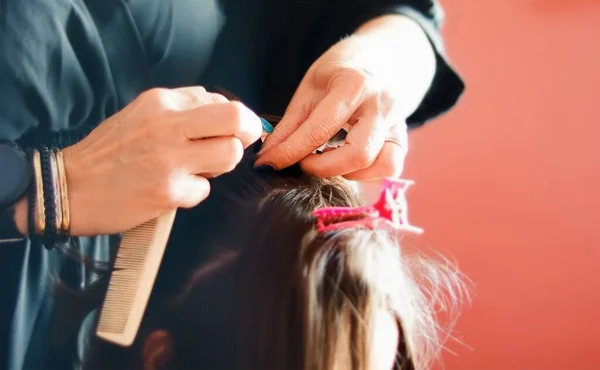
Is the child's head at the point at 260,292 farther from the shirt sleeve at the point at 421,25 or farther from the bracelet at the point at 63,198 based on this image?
the shirt sleeve at the point at 421,25

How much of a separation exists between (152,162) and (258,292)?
0.12 meters

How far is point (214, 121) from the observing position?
404 mm

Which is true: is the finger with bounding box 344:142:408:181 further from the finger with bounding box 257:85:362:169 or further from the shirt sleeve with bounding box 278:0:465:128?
the shirt sleeve with bounding box 278:0:465:128

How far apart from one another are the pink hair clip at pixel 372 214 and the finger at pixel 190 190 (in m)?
0.08

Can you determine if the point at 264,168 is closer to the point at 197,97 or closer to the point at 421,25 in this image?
the point at 197,97

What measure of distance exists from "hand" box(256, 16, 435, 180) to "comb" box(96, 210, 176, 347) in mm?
112

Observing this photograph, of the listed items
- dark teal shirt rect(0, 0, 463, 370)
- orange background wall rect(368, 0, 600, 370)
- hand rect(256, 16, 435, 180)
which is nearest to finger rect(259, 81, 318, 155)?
hand rect(256, 16, 435, 180)

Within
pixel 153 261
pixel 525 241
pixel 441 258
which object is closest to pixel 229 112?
pixel 153 261

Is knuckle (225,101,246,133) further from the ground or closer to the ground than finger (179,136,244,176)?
further from the ground

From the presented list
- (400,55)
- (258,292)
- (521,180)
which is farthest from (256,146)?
(521,180)

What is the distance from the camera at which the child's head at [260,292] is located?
0.43 meters

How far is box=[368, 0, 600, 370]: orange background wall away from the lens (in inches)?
42.4

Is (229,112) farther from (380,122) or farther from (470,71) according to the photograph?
(470,71)

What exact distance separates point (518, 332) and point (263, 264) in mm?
838
